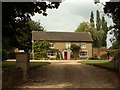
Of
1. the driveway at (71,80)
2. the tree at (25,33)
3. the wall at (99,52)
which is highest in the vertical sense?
the tree at (25,33)

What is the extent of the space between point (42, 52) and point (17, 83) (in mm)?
65073

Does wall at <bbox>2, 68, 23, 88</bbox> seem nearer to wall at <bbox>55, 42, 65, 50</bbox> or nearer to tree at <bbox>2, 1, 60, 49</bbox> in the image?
tree at <bbox>2, 1, 60, 49</bbox>

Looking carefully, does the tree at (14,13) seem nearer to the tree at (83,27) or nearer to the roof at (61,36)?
the roof at (61,36)

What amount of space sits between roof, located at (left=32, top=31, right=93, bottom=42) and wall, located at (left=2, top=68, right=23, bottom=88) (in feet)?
223

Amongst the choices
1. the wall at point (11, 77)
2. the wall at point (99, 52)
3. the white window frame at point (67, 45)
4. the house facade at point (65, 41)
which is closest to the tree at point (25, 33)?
the house facade at point (65, 41)

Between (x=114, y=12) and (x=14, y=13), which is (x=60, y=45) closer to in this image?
(x=114, y=12)

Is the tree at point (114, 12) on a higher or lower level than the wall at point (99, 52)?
higher

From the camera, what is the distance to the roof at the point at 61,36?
9175 centimetres

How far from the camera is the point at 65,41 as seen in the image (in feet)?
304

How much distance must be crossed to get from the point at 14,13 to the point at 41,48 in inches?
2458

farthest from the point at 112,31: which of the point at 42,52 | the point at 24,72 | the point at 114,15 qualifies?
the point at 42,52

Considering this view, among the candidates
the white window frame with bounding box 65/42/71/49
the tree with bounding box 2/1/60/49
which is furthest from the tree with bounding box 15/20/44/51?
the white window frame with bounding box 65/42/71/49

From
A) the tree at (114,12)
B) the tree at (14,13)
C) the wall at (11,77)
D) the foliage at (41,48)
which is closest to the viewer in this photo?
the wall at (11,77)

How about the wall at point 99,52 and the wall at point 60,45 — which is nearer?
the wall at point 60,45
